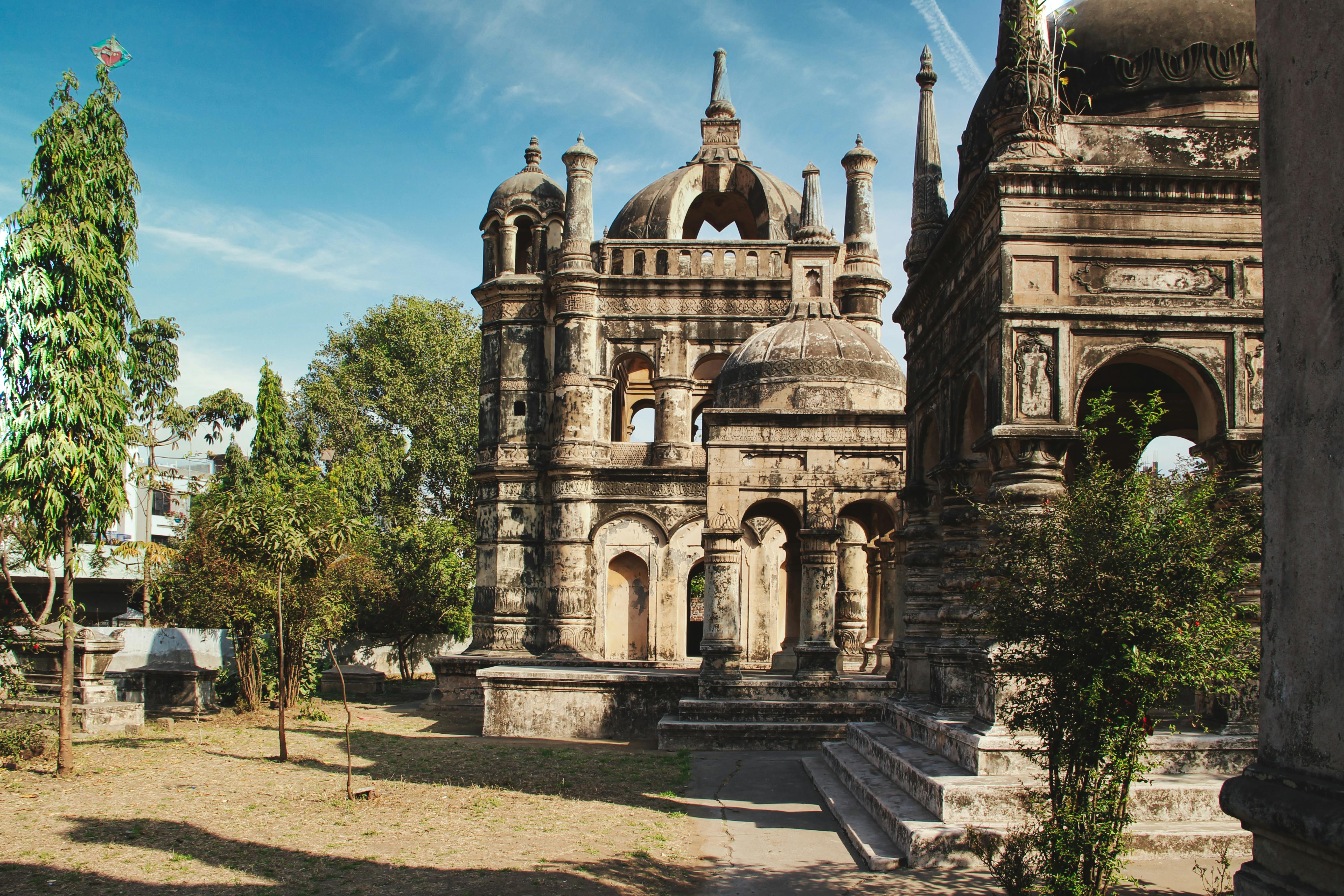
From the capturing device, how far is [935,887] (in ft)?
20.5

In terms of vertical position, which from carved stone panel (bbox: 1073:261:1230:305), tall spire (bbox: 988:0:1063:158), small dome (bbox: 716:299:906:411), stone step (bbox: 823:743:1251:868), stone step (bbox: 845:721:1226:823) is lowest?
stone step (bbox: 823:743:1251:868)

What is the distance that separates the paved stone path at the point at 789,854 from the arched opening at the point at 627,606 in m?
8.86

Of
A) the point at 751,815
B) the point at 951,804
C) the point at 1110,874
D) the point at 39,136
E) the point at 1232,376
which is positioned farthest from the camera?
the point at 39,136

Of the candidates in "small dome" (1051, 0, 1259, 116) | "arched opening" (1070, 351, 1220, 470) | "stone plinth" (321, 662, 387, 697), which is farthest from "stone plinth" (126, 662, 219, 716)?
"small dome" (1051, 0, 1259, 116)

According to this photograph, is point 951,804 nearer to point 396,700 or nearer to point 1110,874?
point 1110,874

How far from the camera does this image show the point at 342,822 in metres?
8.65

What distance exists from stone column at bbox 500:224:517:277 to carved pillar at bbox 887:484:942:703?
12.9 meters

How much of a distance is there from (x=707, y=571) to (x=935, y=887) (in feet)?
26.9

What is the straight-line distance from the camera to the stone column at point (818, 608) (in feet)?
45.4

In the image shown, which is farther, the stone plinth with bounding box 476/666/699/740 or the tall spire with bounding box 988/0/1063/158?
the stone plinth with bounding box 476/666/699/740

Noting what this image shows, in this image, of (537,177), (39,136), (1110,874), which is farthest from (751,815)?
(537,177)

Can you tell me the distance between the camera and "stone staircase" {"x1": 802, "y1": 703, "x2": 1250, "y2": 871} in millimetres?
6480

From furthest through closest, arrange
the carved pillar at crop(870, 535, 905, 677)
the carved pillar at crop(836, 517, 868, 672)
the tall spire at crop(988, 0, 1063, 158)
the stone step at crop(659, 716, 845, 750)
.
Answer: the carved pillar at crop(836, 517, 868, 672) < the carved pillar at crop(870, 535, 905, 677) < the stone step at crop(659, 716, 845, 750) < the tall spire at crop(988, 0, 1063, 158)

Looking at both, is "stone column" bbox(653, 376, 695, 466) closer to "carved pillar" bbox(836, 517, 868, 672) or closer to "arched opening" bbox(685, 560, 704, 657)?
"arched opening" bbox(685, 560, 704, 657)
